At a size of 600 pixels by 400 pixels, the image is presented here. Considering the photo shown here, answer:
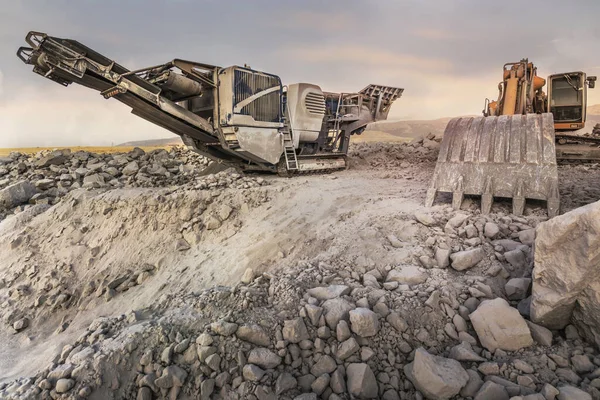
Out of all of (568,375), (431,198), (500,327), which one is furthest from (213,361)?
(431,198)

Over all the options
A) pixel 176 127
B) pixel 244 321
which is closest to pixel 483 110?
pixel 176 127

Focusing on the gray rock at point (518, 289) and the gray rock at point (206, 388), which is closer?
the gray rock at point (206, 388)

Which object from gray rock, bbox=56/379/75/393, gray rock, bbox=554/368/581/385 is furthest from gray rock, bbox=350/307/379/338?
gray rock, bbox=56/379/75/393

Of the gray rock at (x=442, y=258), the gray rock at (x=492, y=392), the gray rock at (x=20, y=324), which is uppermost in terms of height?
the gray rock at (x=442, y=258)

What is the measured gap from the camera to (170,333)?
2.51 meters

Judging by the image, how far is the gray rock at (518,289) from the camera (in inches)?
106

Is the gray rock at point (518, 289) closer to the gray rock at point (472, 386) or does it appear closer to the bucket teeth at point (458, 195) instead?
the gray rock at point (472, 386)

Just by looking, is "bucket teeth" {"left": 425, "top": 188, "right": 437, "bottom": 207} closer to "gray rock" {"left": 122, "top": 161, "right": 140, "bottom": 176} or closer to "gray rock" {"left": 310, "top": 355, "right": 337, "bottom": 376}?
"gray rock" {"left": 310, "top": 355, "right": 337, "bottom": 376}

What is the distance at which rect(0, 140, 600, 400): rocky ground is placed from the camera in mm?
2197

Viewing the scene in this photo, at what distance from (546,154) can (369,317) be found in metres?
3.30

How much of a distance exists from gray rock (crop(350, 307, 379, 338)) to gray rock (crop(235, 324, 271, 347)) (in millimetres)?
610

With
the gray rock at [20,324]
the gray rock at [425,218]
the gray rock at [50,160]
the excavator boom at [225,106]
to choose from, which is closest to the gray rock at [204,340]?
the gray rock at [425,218]

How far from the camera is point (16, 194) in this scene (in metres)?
7.40

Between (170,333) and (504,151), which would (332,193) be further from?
(170,333)
